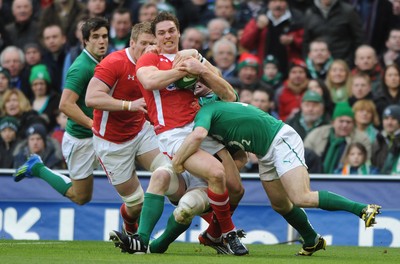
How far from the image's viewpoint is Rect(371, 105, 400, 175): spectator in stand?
15789 mm

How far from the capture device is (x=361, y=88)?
55.4 ft

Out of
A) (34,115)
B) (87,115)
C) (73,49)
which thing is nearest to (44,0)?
(73,49)

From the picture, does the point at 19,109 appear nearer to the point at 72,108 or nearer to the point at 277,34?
the point at 277,34

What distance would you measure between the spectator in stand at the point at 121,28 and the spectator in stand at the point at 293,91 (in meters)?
2.64

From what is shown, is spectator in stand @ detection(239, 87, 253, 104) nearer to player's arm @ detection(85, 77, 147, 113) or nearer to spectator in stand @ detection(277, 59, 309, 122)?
spectator in stand @ detection(277, 59, 309, 122)

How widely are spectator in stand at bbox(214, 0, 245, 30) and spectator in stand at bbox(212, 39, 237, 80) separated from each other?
1.11m

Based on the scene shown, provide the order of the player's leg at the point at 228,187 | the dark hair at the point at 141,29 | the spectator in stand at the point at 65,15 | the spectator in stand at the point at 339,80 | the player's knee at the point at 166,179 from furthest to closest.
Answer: the spectator in stand at the point at 65,15 → the spectator in stand at the point at 339,80 → the dark hair at the point at 141,29 → the player's leg at the point at 228,187 → the player's knee at the point at 166,179

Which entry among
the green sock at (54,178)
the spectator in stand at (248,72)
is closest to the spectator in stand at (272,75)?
the spectator in stand at (248,72)

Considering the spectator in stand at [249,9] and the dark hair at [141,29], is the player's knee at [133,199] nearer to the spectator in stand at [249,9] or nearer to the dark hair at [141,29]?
the dark hair at [141,29]

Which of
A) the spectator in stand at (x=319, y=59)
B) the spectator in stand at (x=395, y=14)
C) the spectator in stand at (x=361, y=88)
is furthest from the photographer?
the spectator in stand at (x=395, y=14)

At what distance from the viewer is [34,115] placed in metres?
17.8

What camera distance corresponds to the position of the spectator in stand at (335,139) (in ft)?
53.2

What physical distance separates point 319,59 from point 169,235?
23.8ft

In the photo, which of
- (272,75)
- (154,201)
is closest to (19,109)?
(272,75)
